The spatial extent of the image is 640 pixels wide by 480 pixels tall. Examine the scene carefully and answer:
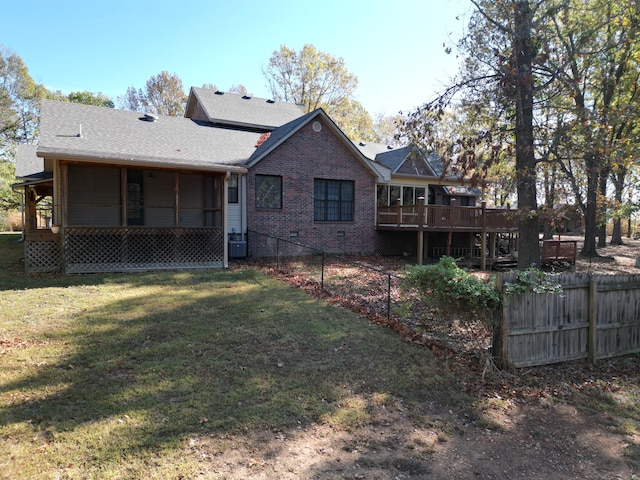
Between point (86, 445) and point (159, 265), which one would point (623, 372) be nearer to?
point (86, 445)

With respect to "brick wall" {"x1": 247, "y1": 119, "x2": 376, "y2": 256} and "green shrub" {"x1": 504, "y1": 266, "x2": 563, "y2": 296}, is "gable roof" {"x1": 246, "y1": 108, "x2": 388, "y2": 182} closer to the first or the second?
"brick wall" {"x1": 247, "y1": 119, "x2": 376, "y2": 256}

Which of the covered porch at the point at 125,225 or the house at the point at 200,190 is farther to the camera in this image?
the house at the point at 200,190

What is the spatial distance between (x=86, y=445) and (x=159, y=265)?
30.1 ft

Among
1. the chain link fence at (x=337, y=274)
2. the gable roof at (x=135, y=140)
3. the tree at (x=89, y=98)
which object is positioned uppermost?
the tree at (x=89, y=98)

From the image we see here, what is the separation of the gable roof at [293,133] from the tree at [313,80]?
21217mm

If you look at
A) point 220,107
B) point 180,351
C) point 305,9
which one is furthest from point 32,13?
point 180,351

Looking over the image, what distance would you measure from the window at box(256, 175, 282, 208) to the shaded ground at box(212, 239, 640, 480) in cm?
1097

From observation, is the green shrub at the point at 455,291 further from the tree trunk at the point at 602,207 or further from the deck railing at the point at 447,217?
the deck railing at the point at 447,217

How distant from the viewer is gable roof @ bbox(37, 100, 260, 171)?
11.2 m

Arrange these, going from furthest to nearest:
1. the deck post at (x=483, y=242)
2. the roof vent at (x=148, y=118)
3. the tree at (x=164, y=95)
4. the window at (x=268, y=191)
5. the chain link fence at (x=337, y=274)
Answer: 1. the tree at (x=164, y=95)
2. the deck post at (x=483, y=242)
3. the roof vent at (x=148, y=118)
4. the window at (x=268, y=191)
5. the chain link fence at (x=337, y=274)

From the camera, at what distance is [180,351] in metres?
5.31

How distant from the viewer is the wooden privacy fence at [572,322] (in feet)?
17.6

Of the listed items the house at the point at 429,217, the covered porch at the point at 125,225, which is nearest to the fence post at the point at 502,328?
the covered porch at the point at 125,225

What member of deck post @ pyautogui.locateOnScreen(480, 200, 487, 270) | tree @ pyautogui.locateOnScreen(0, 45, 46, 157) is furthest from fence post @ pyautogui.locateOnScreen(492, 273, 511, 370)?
tree @ pyautogui.locateOnScreen(0, 45, 46, 157)
